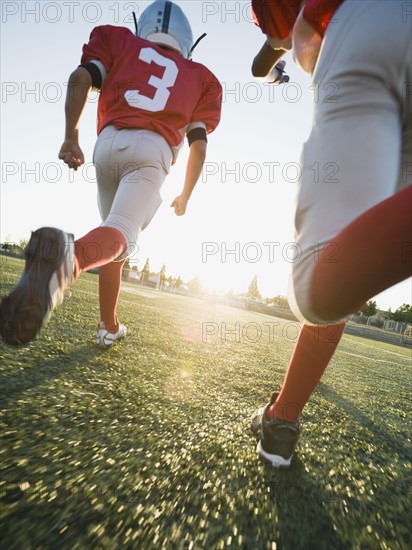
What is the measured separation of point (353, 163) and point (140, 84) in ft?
4.81

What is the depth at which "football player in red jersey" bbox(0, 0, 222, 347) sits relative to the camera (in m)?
1.56

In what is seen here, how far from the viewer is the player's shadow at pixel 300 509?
660 millimetres

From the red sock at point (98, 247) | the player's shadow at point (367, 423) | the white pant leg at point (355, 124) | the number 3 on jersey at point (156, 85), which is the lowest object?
the player's shadow at point (367, 423)

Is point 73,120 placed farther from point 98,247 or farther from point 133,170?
point 98,247

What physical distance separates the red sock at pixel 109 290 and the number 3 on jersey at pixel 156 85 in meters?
0.96

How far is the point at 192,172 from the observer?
82.3 inches

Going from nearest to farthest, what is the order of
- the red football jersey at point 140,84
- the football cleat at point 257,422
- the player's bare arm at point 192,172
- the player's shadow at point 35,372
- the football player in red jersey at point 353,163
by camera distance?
1. the football player in red jersey at point 353,163
2. the player's shadow at point 35,372
3. the football cleat at point 257,422
4. the red football jersey at point 140,84
5. the player's bare arm at point 192,172

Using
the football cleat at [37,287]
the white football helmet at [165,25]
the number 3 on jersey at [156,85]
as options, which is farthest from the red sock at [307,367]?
the white football helmet at [165,25]

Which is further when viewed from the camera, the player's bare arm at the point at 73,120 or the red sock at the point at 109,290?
the red sock at the point at 109,290

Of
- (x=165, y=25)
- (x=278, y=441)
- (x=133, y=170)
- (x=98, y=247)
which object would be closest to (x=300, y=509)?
(x=278, y=441)

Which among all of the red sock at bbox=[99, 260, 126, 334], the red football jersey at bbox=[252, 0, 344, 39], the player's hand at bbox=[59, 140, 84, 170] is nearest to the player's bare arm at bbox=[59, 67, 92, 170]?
the player's hand at bbox=[59, 140, 84, 170]

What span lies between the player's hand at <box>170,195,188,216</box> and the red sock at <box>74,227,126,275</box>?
823 mm

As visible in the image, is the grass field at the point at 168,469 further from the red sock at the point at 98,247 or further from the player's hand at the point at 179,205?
the player's hand at the point at 179,205

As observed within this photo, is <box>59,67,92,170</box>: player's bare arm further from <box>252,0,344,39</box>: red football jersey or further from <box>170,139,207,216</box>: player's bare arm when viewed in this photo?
<box>252,0,344,39</box>: red football jersey
